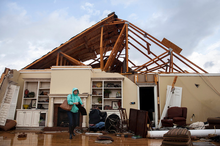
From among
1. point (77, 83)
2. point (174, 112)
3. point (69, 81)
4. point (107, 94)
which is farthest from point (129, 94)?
point (69, 81)

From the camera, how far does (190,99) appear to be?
27.8 feet

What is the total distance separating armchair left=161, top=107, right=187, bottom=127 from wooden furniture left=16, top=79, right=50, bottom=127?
5.09 metres

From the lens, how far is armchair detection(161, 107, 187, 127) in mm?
7375

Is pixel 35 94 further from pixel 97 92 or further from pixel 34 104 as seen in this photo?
pixel 97 92

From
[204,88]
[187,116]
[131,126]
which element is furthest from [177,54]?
[131,126]

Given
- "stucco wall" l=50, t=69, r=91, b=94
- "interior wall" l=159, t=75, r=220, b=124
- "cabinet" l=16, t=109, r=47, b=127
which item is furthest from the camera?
"stucco wall" l=50, t=69, r=91, b=94

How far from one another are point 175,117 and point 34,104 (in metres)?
6.28

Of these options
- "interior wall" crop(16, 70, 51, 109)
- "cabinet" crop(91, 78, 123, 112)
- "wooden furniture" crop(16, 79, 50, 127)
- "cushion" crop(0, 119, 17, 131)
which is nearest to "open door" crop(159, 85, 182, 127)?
"cabinet" crop(91, 78, 123, 112)

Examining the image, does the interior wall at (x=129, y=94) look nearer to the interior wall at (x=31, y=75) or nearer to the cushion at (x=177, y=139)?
the interior wall at (x=31, y=75)

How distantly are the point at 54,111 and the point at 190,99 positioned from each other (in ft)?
19.6

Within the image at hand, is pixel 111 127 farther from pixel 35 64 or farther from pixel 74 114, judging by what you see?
pixel 35 64

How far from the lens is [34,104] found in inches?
353

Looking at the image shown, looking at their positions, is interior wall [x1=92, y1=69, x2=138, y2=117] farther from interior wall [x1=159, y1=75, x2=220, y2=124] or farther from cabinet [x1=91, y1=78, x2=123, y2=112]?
interior wall [x1=159, y1=75, x2=220, y2=124]

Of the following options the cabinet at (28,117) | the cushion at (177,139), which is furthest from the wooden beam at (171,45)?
the cushion at (177,139)
